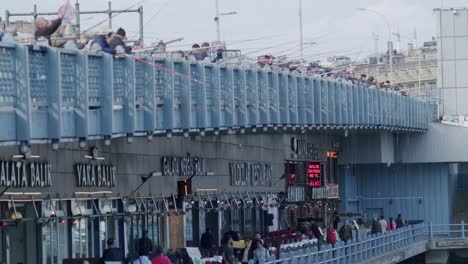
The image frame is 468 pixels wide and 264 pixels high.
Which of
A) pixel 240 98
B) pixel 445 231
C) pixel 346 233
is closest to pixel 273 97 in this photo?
pixel 240 98

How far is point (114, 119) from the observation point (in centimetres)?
3466

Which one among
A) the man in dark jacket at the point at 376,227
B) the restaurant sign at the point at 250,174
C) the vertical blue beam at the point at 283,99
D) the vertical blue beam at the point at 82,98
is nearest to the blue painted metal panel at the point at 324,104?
the restaurant sign at the point at 250,174

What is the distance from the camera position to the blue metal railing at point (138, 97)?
2953 centimetres

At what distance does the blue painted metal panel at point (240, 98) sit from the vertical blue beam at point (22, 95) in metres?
15.1

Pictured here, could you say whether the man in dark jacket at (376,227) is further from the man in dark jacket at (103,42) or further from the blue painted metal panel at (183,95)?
the man in dark jacket at (103,42)

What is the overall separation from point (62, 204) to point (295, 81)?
1433cm

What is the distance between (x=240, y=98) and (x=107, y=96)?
1120 centimetres

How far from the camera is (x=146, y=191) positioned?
45.2m

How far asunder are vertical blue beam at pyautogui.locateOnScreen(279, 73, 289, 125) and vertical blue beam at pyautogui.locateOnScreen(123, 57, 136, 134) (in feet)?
46.8

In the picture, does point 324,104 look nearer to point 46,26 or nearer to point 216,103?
point 216,103

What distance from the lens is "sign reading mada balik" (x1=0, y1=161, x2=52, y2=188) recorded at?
34459 millimetres

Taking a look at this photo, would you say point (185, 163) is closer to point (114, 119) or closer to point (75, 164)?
point (75, 164)


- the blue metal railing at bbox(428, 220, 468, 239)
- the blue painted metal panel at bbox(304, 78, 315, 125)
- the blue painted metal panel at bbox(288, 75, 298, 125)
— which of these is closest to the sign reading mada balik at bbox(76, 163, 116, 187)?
the blue painted metal panel at bbox(288, 75, 298, 125)

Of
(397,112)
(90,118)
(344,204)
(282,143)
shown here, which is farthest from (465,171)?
(90,118)
